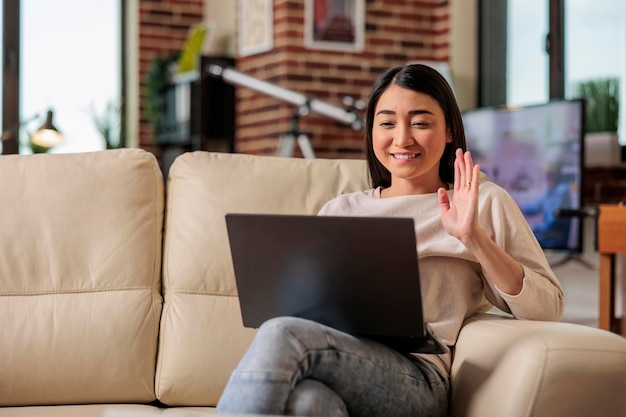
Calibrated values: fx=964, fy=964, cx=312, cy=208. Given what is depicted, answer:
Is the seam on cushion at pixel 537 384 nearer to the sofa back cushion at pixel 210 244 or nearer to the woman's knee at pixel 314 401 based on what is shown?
the woman's knee at pixel 314 401

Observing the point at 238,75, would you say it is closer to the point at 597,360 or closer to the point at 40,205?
the point at 40,205

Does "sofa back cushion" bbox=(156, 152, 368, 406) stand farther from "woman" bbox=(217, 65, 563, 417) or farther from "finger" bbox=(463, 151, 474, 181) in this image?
"finger" bbox=(463, 151, 474, 181)

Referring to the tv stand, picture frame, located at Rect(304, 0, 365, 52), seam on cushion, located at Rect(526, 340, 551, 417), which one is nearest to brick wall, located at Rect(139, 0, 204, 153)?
picture frame, located at Rect(304, 0, 365, 52)

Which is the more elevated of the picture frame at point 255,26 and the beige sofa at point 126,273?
the picture frame at point 255,26

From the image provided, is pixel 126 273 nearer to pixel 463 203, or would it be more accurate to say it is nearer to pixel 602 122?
pixel 463 203

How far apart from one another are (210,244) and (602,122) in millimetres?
2704

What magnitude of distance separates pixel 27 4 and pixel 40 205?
4600mm

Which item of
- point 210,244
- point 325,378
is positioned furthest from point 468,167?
point 210,244

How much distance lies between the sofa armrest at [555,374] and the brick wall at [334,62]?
355 cm

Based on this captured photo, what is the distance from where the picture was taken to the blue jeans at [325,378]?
163 centimetres

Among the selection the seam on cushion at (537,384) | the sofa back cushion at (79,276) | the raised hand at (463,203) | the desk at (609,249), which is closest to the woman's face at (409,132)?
the raised hand at (463,203)

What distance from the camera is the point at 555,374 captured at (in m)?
1.71

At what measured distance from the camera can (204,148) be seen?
590 centimetres

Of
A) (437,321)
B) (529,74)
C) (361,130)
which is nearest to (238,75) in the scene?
(361,130)
